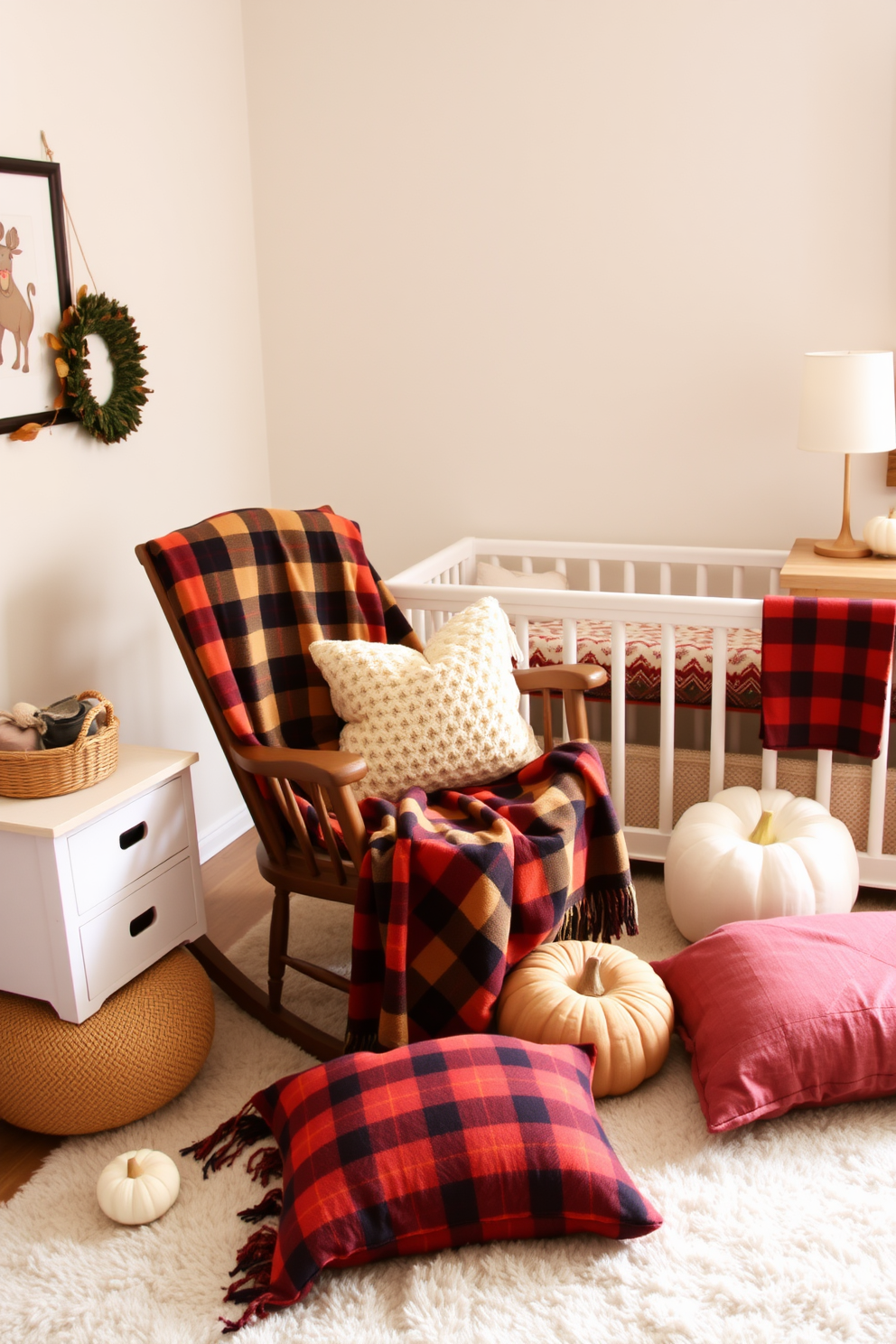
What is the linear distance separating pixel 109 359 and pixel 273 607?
26.6 inches

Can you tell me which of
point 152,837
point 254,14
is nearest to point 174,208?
point 254,14

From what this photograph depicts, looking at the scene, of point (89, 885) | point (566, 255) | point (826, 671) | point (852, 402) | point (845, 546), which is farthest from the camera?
point (566, 255)

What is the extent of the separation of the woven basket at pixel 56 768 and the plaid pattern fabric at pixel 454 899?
0.45 metres

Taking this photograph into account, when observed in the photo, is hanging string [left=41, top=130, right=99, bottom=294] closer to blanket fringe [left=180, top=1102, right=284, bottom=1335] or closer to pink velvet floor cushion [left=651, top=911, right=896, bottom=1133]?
blanket fringe [left=180, top=1102, right=284, bottom=1335]

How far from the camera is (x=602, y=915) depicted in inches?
80.0

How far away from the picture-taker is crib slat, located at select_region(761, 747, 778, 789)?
90.8 inches

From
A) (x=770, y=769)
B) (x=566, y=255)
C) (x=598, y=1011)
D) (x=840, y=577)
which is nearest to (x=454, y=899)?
(x=598, y=1011)

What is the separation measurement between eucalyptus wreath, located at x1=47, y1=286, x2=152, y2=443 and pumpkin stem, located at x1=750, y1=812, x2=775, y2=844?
1.51 m

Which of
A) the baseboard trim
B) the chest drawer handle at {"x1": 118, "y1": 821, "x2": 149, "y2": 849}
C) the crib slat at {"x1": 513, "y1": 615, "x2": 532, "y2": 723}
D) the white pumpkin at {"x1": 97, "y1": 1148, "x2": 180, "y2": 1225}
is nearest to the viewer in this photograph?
the white pumpkin at {"x1": 97, "y1": 1148, "x2": 180, "y2": 1225}

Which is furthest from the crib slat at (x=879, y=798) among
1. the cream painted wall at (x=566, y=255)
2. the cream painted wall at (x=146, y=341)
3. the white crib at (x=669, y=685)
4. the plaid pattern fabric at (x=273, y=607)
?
the cream painted wall at (x=146, y=341)

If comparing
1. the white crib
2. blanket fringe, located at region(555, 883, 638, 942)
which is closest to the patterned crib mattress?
the white crib

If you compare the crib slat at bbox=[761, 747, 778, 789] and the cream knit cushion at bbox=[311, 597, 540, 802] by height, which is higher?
the cream knit cushion at bbox=[311, 597, 540, 802]

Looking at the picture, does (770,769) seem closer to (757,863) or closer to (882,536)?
(757,863)

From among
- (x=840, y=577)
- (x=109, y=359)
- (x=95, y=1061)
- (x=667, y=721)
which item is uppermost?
(x=109, y=359)
